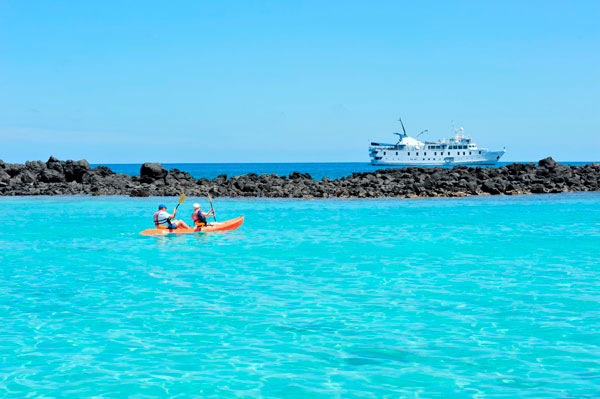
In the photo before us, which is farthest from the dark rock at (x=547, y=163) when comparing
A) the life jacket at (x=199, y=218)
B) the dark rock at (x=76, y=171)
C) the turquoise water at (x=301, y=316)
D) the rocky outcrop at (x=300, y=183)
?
the life jacket at (x=199, y=218)

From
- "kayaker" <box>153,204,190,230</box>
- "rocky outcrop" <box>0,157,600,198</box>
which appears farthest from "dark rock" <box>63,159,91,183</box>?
"kayaker" <box>153,204,190,230</box>

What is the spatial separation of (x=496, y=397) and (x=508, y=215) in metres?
31.8

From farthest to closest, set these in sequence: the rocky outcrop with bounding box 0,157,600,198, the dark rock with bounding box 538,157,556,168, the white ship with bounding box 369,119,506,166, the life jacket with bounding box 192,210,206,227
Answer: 1. the white ship with bounding box 369,119,506,166
2. the dark rock with bounding box 538,157,556,168
3. the rocky outcrop with bounding box 0,157,600,198
4. the life jacket with bounding box 192,210,206,227

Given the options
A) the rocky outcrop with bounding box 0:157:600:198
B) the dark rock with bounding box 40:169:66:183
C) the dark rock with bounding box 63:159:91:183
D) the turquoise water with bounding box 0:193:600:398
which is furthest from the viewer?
the dark rock with bounding box 63:159:91:183

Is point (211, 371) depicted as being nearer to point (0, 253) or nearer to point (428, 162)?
point (0, 253)

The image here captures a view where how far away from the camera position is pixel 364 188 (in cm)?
6038

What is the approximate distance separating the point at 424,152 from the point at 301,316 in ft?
516

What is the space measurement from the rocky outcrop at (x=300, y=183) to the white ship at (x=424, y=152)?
88.7 m

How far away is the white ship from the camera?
16538 cm

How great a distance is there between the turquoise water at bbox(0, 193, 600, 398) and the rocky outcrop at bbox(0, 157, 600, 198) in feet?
100

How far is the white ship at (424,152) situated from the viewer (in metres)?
165

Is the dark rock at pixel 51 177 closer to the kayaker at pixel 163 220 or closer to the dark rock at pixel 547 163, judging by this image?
the kayaker at pixel 163 220

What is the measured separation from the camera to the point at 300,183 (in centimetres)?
6506

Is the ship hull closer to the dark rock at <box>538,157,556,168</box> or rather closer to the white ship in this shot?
the white ship
